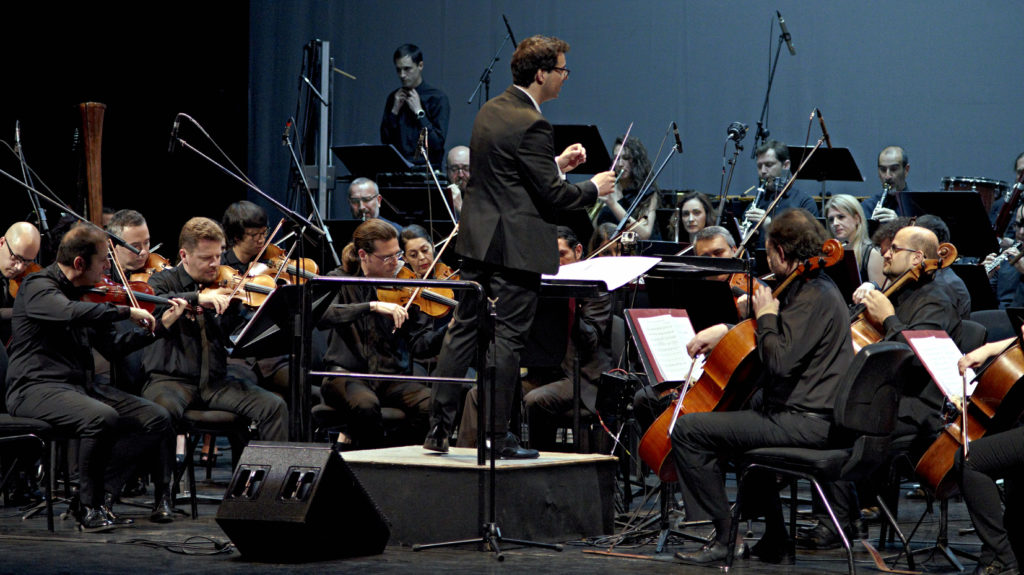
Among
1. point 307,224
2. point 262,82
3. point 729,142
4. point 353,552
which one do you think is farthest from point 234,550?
point 262,82

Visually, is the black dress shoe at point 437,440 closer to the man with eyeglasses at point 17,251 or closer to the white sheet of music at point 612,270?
the white sheet of music at point 612,270

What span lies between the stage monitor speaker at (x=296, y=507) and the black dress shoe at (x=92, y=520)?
0.93 metres

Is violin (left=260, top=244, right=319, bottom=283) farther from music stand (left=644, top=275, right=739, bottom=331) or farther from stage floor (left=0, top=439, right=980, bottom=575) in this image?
music stand (left=644, top=275, right=739, bottom=331)

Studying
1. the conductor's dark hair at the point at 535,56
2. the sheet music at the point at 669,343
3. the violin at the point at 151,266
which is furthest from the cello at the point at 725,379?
the violin at the point at 151,266

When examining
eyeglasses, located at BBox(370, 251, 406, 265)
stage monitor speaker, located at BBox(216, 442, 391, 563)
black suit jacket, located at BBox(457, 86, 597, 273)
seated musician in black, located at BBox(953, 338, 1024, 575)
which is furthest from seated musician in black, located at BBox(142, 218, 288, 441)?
seated musician in black, located at BBox(953, 338, 1024, 575)

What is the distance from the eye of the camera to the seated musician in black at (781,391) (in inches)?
144

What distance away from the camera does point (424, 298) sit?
561 cm

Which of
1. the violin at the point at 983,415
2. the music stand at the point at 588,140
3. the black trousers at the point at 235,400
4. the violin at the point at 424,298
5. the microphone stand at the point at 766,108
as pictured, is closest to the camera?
the violin at the point at 983,415

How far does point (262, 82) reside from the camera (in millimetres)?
9844

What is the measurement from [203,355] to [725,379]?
7.70 ft

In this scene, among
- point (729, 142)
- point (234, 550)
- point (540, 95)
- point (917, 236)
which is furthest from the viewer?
Result: point (729, 142)

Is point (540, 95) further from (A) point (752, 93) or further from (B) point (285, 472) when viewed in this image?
(A) point (752, 93)

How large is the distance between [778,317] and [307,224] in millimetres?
1815

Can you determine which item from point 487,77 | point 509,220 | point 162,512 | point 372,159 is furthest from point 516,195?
point 487,77
